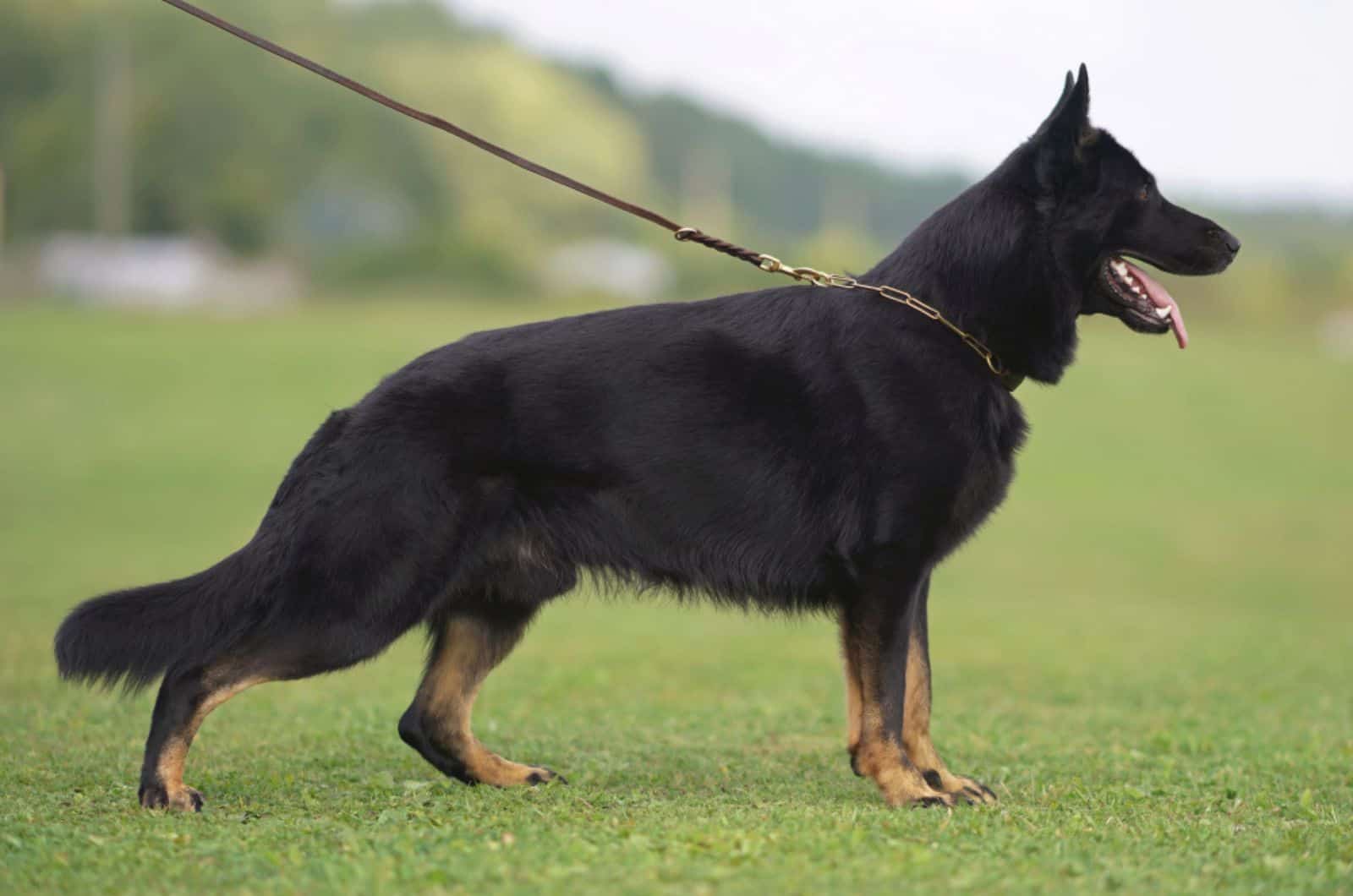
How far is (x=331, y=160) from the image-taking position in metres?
64.5

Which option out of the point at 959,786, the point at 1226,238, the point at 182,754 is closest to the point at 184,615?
the point at 182,754

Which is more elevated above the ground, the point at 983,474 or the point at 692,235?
the point at 692,235

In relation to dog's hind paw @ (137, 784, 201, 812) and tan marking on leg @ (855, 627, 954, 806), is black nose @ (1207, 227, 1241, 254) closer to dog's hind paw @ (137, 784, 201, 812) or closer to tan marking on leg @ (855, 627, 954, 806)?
tan marking on leg @ (855, 627, 954, 806)

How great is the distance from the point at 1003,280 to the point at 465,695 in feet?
8.15

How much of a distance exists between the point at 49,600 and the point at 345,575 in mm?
10517

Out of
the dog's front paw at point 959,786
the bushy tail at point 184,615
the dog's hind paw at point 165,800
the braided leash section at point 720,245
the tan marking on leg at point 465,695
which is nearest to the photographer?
the dog's hind paw at point 165,800

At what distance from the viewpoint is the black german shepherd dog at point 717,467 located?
4719 millimetres

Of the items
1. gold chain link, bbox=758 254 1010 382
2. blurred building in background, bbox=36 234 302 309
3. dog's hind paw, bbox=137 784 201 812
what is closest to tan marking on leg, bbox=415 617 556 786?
dog's hind paw, bbox=137 784 201 812

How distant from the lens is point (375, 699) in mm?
8352

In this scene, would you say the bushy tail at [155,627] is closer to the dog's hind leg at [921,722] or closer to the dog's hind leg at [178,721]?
the dog's hind leg at [178,721]

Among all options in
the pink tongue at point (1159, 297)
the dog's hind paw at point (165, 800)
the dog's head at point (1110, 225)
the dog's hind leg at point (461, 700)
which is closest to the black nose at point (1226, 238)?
the dog's head at point (1110, 225)

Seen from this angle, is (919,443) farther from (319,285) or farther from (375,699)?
(319,285)

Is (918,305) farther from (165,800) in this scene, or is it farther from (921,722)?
(165,800)

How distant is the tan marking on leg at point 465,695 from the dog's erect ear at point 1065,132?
260 cm
